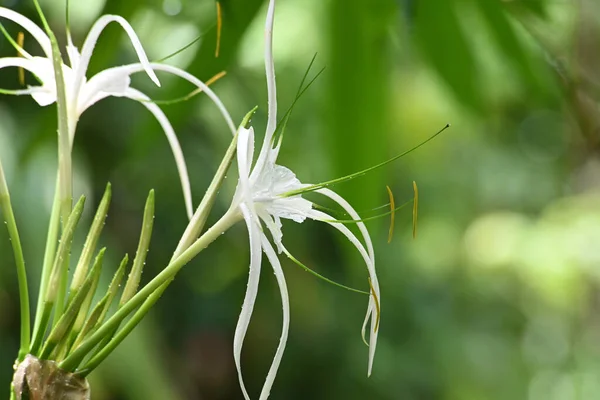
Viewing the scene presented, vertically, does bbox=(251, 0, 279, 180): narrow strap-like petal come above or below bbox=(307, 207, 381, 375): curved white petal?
above

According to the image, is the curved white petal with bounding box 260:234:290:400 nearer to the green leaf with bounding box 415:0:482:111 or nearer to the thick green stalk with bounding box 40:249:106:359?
the thick green stalk with bounding box 40:249:106:359

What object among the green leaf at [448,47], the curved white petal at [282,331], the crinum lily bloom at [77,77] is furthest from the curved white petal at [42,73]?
the green leaf at [448,47]

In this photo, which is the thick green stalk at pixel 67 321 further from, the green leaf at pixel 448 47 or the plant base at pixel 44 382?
the green leaf at pixel 448 47

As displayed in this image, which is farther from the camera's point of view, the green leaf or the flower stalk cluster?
the green leaf

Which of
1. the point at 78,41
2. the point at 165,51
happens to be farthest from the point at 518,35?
the point at 78,41

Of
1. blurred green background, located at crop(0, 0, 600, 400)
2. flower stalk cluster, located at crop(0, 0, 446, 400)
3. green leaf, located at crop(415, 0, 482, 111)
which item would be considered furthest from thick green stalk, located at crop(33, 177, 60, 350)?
green leaf, located at crop(415, 0, 482, 111)

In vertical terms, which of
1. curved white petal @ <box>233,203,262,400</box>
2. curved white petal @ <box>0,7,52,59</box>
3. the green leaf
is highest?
curved white petal @ <box>0,7,52,59</box>

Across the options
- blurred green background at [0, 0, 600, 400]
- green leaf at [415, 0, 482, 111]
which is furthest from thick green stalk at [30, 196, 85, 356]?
green leaf at [415, 0, 482, 111]

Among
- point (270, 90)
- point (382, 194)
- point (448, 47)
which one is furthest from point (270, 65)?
point (382, 194)

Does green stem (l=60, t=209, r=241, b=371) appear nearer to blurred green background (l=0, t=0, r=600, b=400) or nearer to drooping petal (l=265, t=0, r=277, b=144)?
drooping petal (l=265, t=0, r=277, b=144)
